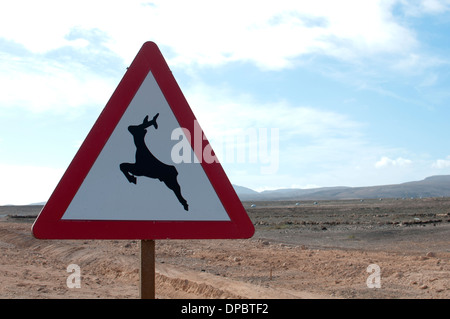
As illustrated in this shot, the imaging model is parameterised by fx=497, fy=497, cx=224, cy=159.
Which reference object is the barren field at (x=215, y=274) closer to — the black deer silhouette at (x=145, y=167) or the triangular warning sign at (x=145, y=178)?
the triangular warning sign at (x=145, y=178)

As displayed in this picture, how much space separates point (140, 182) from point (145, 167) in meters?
0.08

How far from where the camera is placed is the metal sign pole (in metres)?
2.36

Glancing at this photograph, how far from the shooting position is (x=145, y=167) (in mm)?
2426

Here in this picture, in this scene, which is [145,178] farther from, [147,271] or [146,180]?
[147,271]

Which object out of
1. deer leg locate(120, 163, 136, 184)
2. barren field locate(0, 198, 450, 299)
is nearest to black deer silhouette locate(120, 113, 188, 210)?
deer leg locate(120, 163, 136, 184)

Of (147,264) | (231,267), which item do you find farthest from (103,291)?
(147,264)

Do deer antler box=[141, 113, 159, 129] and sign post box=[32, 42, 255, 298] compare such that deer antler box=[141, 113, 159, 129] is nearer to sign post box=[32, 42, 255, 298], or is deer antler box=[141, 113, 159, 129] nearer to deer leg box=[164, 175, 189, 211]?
sign post box=[32, 42, 255, 298]

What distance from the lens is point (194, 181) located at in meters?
2.53

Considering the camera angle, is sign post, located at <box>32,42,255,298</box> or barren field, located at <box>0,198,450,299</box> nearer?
sign post, located at <box>32,42,255,298</box>

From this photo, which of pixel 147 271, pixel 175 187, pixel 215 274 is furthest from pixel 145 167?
pixel 215 274
